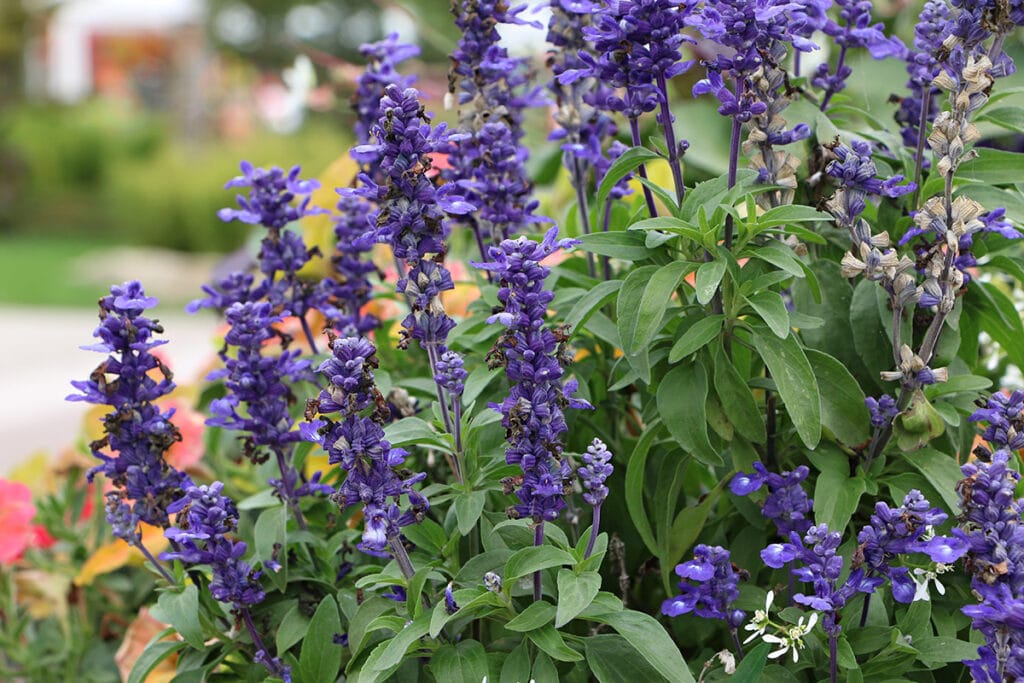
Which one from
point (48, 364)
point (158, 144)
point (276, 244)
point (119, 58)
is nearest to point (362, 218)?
point (276, 244)

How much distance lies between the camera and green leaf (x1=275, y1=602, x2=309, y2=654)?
122 cm

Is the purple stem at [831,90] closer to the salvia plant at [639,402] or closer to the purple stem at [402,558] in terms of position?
the salvia plant at [639,402]

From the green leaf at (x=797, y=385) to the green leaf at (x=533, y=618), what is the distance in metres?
0.31

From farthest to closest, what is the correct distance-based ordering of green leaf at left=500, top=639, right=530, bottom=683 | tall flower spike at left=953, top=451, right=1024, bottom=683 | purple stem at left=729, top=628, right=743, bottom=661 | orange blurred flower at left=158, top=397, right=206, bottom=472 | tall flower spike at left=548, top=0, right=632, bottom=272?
orange blurred flower at left=158, top=397, right=206, bottom=472 < tall flower spike at left=548, top=0, right=632, bottom=272 < purple stem at left=729, top=628, right=743, bottom=661 < green leaf at left=500, top=639, right=530, bottom=683 < tall flower spike at left=953, top=451, right=1024, bottom=683

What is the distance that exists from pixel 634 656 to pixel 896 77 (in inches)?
77.2

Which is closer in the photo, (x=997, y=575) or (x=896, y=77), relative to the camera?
(x=997, y=575)

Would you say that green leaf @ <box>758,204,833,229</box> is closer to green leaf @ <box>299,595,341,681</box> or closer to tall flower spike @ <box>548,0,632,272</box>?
tall flower spike @ <box>548,0,632,272</box>

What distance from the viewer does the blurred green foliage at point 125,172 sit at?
42.9 feet

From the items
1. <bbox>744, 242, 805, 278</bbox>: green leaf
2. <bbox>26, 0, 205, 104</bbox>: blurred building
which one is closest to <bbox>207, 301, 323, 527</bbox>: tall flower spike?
<bbox>744, 242, 805, 278</bbox>: green leaf

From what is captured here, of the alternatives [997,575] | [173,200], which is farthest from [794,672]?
[173,200]

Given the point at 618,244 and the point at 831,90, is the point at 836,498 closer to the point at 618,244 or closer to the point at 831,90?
the point at 618,244

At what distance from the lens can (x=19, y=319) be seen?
9.95 m

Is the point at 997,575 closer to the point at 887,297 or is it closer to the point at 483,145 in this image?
the point at 887,297

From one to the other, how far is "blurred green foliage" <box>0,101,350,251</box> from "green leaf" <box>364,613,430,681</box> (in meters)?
10.4
